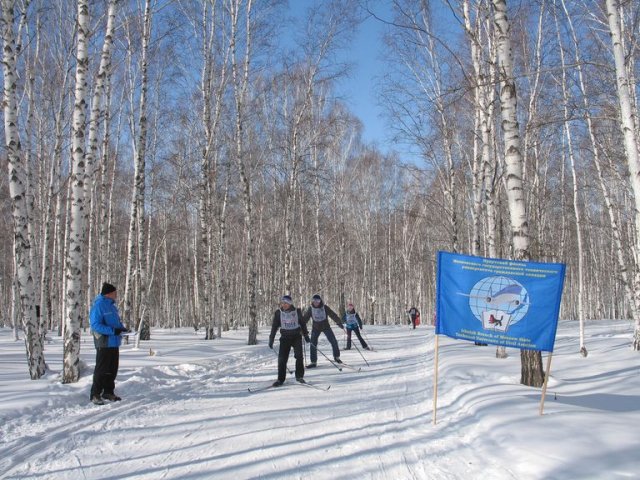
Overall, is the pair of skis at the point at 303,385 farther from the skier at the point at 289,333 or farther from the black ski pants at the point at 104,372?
the black ski pants at the point at 104,372

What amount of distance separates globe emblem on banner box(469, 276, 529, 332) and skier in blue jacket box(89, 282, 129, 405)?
5510 millimetres

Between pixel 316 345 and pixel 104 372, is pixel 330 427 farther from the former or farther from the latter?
pixel 316 345

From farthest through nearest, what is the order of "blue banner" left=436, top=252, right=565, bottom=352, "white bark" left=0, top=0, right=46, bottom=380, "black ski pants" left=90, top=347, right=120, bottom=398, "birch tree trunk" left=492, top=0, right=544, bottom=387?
"white bark" left=0, top=0, right=46, bottom=380 → "birch tree trunk" left=492, top=0, right=544, bottom=387 → "black ski pants" left=90, top=347, right=120, bottom=398 → "blue banner" left=436, top=252, right=565, bottom=352

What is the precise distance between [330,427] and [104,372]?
12.4 ft

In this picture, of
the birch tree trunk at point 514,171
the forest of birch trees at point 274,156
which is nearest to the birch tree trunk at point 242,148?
the forest of birch trees at point 274,156

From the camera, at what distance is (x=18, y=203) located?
8.88 meters

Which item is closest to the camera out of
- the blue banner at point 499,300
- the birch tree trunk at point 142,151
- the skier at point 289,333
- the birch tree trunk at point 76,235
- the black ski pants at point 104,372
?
the blue banner at point 499,300

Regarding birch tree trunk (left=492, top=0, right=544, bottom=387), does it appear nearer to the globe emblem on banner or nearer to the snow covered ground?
the snow covered ground

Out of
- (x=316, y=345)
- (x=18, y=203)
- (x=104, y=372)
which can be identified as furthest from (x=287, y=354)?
(x=18, y=203)

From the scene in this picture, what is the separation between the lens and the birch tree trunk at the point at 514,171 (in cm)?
762

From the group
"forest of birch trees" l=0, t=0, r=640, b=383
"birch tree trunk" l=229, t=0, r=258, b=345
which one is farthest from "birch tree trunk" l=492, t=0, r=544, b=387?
"birch tree trunk" l=229, t=0, r=258, b=345

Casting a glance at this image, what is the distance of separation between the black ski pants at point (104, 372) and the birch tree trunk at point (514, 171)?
21.2ft

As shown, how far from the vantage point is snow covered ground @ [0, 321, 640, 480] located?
4.34 metres

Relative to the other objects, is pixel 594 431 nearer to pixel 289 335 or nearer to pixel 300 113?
pixel 289 335
